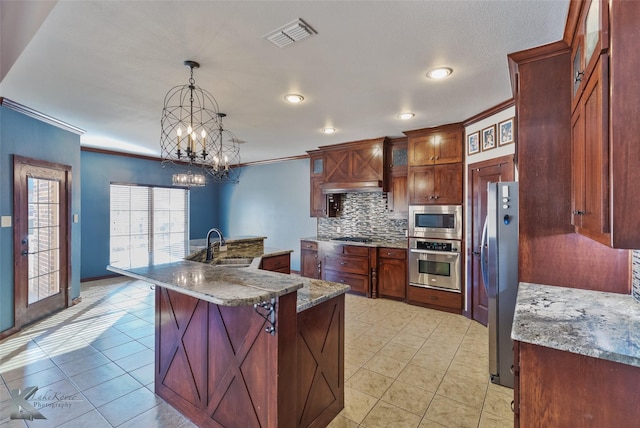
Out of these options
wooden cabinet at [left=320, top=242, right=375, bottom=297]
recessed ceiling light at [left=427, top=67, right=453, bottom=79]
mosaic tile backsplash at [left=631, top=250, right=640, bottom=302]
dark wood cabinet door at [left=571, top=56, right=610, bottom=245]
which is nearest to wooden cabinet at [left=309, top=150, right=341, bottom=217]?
wooden cabinet at [left=320, top=242, right=375, bottom=297]

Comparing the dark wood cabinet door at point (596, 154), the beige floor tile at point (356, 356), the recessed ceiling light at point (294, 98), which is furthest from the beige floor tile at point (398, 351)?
the recessed ceiling light at point (294, 98)

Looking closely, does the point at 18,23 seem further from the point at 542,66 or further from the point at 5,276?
the point at 542,66

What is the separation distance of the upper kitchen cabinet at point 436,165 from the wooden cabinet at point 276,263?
203 centimetres

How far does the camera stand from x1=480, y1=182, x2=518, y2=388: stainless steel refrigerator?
2.42m

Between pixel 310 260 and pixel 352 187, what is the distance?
1570 millimetres

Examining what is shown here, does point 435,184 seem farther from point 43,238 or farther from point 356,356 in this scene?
point 43,238

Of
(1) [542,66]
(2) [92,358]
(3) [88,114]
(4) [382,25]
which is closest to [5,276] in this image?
(2) [92,358]

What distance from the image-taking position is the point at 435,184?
4.20 metres

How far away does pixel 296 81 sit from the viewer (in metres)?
2.64

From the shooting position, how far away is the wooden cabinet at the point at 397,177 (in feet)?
15.4

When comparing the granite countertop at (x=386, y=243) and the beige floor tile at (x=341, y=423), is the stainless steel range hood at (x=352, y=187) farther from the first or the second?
the beige floor tile at (x=341, y=423)

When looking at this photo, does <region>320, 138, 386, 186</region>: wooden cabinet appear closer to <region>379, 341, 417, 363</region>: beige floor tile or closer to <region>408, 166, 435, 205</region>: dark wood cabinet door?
<region>408, 166, 435, 205</region>: dark wood cabinet door

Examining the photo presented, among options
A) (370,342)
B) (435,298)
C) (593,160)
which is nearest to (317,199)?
(435,298)

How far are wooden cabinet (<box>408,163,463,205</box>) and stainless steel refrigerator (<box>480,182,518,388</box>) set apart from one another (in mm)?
1521
